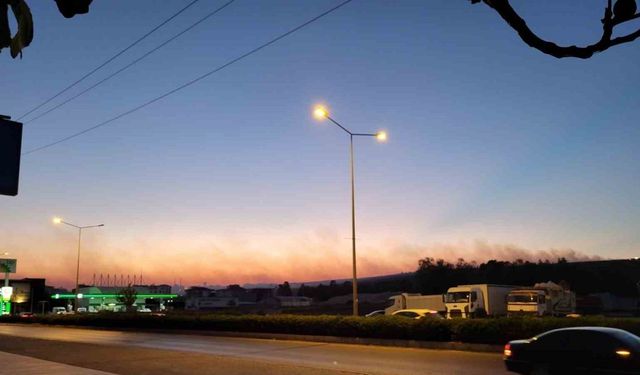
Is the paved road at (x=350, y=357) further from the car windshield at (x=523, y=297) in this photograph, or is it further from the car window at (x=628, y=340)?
the car windshield at (x=523, y=297)

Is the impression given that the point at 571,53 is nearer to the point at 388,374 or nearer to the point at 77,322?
the point at 388,374

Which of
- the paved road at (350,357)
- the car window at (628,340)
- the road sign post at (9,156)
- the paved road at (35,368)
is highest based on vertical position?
the road sign post at (9,156)

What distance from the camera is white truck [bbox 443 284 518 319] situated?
43.0m

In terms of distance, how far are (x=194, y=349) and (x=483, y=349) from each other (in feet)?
37.3

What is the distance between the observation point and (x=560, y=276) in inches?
4486

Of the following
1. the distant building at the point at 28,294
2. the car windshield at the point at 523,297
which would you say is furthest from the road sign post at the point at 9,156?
the distant building at the point at 28,294

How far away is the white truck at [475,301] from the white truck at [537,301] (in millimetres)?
1209

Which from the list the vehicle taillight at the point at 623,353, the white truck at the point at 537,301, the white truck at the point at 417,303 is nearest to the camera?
the vehicle taillight at the point at 623,353

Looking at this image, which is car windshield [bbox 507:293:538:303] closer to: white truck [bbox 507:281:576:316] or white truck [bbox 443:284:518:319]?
white truck [bbox 507:281:576:316]

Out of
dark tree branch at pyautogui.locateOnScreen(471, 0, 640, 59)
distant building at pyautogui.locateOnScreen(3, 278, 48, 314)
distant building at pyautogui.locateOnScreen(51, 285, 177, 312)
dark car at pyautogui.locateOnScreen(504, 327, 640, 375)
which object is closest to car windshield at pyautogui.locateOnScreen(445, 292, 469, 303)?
dark car at pyautogui.locateOnScreen(504, 327, 640, 375)

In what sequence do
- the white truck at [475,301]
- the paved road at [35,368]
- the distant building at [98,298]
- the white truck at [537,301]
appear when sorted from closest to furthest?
the paved road at [35,368], the white truck at [537,301], the white truck at [475,301], the distant building at [98,298]

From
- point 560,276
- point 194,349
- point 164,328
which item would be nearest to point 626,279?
point 560,276

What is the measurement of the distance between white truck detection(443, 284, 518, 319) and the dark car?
29.9m

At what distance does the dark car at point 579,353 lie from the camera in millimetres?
12000
